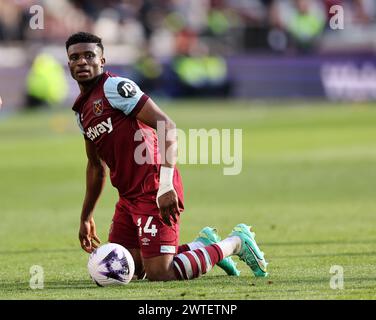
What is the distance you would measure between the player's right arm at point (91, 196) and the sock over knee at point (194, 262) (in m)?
0.86

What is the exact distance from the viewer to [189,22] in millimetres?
38969

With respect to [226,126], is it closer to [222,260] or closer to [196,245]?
[196,245]

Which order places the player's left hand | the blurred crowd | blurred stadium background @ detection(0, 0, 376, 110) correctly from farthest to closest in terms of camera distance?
the blurred crowd → blurred stadium background @ detection(0, 0, 376, 110) → the player's left hand

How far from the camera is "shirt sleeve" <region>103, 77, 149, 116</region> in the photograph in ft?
26.3

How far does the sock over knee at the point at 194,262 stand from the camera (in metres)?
8.26

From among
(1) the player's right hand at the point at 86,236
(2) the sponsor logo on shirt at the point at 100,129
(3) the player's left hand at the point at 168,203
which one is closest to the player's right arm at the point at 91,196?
(1) the player's right hand at the point at 86,236

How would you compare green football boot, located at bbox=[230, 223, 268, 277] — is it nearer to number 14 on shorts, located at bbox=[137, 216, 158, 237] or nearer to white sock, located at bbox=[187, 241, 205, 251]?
white sock, located at bbox=[187, 241, 205, 251]

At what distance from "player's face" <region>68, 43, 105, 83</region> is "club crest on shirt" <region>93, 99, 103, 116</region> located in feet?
0.62

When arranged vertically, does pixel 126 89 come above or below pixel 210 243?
above

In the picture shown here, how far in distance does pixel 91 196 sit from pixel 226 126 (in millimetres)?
16333

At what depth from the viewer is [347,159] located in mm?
19438

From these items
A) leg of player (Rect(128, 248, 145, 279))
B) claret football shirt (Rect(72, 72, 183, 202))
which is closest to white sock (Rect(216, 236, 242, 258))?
claret football shirt (Rect(72, 72, 183, 202))

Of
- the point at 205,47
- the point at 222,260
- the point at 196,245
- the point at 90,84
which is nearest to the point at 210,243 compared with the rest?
the point at 196,245
